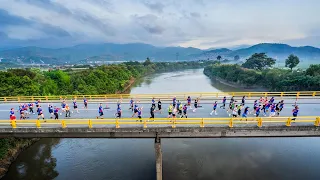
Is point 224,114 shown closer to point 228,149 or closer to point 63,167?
point 228,149

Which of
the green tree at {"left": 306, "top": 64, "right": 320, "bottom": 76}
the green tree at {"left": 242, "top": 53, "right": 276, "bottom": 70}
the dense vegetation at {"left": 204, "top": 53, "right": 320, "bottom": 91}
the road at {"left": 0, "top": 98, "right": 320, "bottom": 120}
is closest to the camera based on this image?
the road at {"left": 0, "top": 98, "right": 320, "bottom": 120}

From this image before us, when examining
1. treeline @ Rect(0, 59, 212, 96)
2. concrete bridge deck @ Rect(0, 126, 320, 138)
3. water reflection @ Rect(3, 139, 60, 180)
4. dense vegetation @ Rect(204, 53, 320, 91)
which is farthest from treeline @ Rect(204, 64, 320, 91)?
water reflection @ Rect(3, 139, 60, 180)

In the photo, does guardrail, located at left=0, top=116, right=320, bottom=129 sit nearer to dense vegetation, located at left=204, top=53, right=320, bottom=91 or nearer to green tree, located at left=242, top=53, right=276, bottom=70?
dense vegetation, located at left=204, top=53, right=320, bottom=91

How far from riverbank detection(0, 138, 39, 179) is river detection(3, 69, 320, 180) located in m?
0.58

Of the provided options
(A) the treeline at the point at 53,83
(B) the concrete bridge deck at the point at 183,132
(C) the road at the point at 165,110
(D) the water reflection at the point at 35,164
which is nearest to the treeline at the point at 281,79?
(C) the road at the point at 165,110

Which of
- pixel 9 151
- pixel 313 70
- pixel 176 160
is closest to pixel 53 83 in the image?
pixel 9 151

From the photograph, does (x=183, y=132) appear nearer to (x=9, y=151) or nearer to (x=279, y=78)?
(x=9, y=151)

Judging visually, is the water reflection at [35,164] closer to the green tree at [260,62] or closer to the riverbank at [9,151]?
the riverbank at [9,151]

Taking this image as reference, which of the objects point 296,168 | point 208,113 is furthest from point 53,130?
point 296,168

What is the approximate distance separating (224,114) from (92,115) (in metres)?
14.5

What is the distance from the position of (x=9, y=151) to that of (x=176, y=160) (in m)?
20.7

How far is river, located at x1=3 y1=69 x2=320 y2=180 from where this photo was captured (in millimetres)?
22250

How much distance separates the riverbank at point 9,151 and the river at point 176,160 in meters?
0.58

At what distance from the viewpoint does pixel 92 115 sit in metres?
23.1
